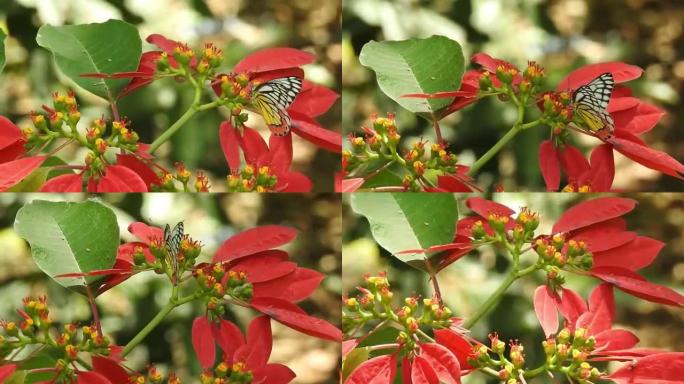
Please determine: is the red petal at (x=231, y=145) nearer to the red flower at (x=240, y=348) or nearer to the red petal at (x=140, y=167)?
the red petal at (x=140, y=167)

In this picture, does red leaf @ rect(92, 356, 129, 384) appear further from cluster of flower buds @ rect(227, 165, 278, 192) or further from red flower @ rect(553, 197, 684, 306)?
red flower @ rect(553, 197, 684, 306)

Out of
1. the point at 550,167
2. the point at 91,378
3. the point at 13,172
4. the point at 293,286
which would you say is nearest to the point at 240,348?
the point at 293,286

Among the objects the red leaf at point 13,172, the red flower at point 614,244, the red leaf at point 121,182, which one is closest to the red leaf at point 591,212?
the red flower at point 614,244

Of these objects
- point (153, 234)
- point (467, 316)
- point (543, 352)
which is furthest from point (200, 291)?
point (543, 352)

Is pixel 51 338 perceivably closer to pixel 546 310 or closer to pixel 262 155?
pixel 262 155

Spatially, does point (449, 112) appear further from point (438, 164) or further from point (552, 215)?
point (552, 215)

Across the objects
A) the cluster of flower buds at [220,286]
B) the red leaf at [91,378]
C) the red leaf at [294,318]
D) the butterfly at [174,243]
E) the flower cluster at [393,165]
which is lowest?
the red leaf at [91,378]
